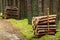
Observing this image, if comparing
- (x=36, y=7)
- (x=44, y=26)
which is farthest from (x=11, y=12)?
(x=44, y=26)

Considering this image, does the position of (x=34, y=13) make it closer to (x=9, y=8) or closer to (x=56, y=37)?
(x=9, y=8)

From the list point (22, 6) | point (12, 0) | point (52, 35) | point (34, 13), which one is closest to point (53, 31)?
point (52, 35)

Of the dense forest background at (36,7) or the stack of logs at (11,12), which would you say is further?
the stack of logs at (11,12)

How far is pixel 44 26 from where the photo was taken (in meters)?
11.1

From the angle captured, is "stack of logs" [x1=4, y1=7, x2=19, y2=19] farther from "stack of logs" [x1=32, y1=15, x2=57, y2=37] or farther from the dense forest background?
"stack of logs" [x1=32, y1=15, x2=57, y2=37]

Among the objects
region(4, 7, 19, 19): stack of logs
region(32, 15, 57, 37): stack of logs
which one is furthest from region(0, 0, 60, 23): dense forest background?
region(32, 15, 57, 37): stack of logs

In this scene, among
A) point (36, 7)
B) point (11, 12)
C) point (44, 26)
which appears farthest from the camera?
point (11, 12)

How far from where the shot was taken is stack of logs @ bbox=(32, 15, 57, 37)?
10939mm

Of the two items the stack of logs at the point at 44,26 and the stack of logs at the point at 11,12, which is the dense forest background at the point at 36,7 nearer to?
the stack of logs at the point at 11,12

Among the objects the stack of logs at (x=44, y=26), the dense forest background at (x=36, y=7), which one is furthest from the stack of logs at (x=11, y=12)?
the stack of logs at (x=44, y=26)

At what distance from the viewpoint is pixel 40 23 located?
11094 mm

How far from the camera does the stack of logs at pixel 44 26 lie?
35.9 feet

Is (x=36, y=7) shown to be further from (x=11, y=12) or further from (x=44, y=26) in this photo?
(x=44, y=26)

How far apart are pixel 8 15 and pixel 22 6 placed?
5.68ft
